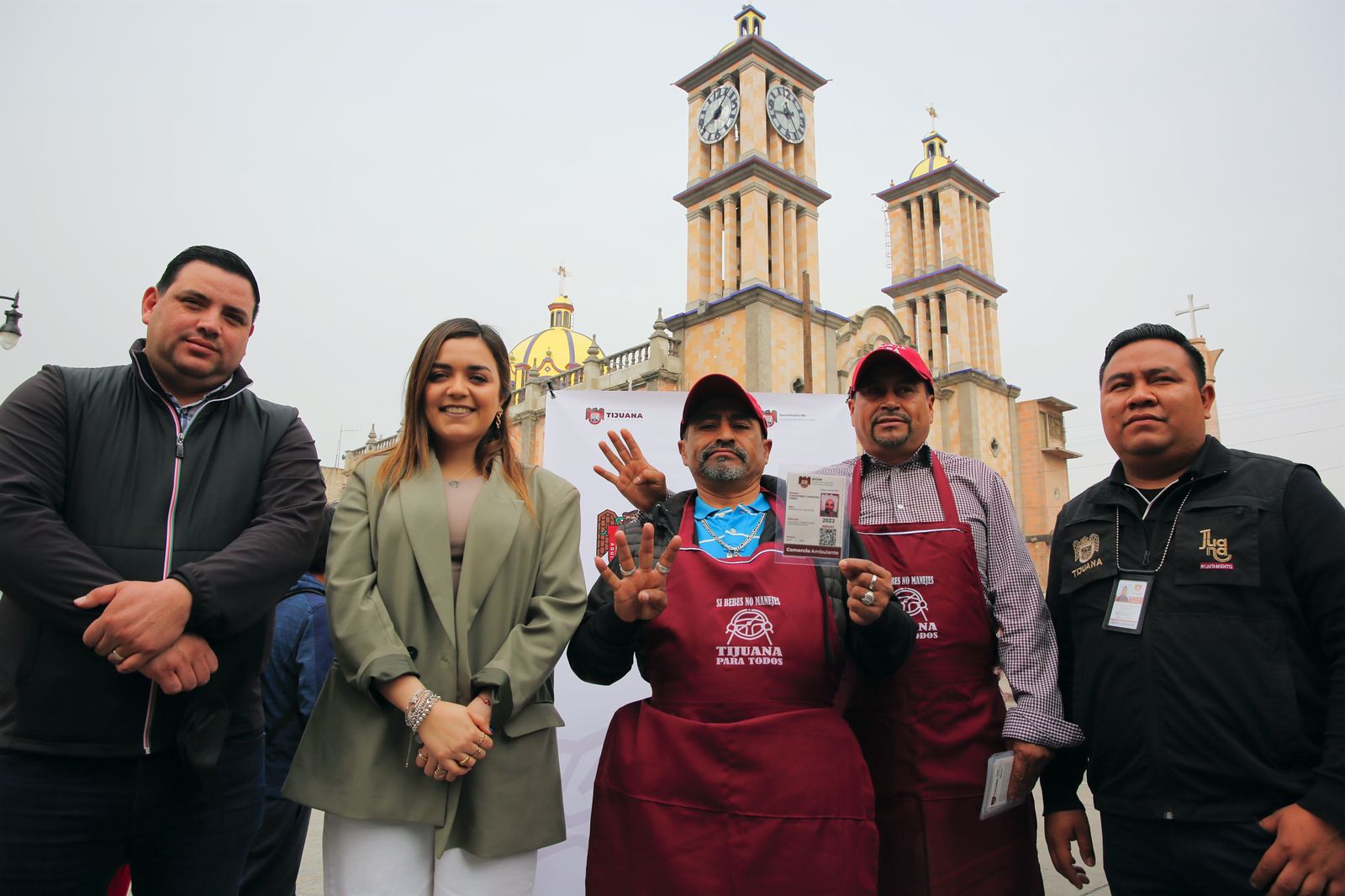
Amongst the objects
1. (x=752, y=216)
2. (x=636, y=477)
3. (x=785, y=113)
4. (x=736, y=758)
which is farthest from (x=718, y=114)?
(x=736, y=758)

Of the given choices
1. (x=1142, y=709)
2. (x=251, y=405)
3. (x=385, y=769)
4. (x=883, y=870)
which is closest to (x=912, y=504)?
(x=1142, y=709)

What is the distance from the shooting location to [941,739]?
9.02ft

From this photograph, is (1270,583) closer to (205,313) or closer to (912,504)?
(912,504)

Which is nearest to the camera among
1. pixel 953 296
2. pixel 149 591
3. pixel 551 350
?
pixel 149 591

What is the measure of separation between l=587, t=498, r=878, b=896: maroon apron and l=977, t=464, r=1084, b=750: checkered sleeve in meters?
0.63

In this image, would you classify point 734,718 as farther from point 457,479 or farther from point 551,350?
point 551,350

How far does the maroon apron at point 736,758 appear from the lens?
2.42 metres

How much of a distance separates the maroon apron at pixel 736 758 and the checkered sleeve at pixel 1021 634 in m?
0.63

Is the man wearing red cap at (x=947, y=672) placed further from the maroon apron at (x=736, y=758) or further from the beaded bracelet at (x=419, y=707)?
the beaded bracelet at (x=419, y=707)

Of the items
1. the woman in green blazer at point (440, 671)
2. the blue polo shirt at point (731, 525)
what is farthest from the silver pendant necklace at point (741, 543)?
the woman in green blazer at point (440, 671)

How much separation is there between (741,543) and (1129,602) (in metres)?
1.26

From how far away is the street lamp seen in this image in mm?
12289

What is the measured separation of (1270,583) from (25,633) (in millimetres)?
3476

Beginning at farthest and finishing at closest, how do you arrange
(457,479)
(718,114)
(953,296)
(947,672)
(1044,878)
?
1. (953,296)
2. (718,114)
3. (1044,878)
4. (947,672)
5. (457,479)
